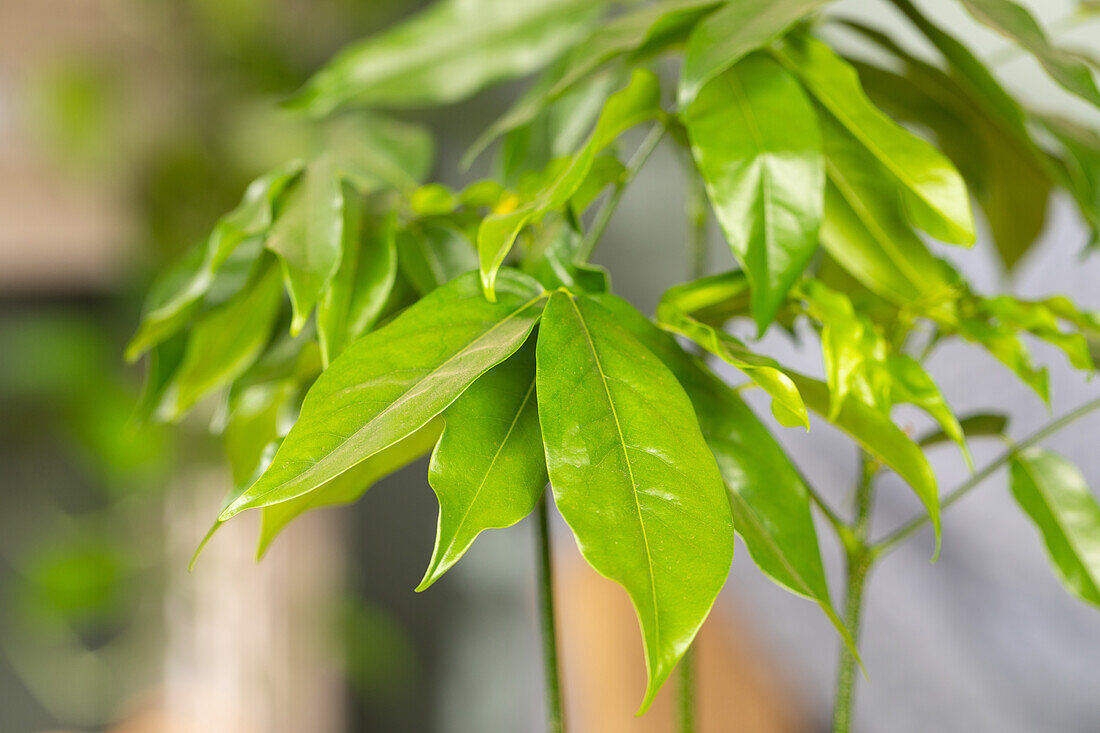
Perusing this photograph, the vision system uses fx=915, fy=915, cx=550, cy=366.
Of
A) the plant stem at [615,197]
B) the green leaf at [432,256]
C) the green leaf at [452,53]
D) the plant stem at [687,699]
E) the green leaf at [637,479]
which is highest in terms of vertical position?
the green leaf at [452,53]

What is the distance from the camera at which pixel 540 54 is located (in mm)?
474

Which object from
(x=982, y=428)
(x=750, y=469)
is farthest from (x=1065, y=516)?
(x=750, y=469)

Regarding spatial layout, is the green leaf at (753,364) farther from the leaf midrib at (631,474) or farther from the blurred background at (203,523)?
the blurred background at (203,523)

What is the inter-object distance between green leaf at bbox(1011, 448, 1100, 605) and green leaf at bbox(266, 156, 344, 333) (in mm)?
296

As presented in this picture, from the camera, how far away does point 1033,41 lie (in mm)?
332

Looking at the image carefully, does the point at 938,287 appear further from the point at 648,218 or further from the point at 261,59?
the point at 261,59

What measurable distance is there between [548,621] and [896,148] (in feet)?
0.73

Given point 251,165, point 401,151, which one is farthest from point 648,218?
point 401,151

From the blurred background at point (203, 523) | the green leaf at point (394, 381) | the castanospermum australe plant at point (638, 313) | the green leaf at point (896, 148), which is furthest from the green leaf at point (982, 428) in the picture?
the blurred background at point (203, 523)

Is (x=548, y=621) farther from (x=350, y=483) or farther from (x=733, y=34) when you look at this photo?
(x=733, y=34)

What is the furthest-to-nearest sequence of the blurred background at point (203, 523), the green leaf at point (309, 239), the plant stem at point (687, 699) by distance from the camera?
the blurred background at point (203, 523) < the plant stem at point (687, 699) < the green leaf at point (309, 239)

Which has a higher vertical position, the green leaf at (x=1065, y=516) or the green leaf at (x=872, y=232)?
the green leaf at (x=872, y=232)

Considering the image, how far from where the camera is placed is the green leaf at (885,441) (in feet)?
0.97

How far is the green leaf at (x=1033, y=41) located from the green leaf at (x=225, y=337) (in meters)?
0.30
